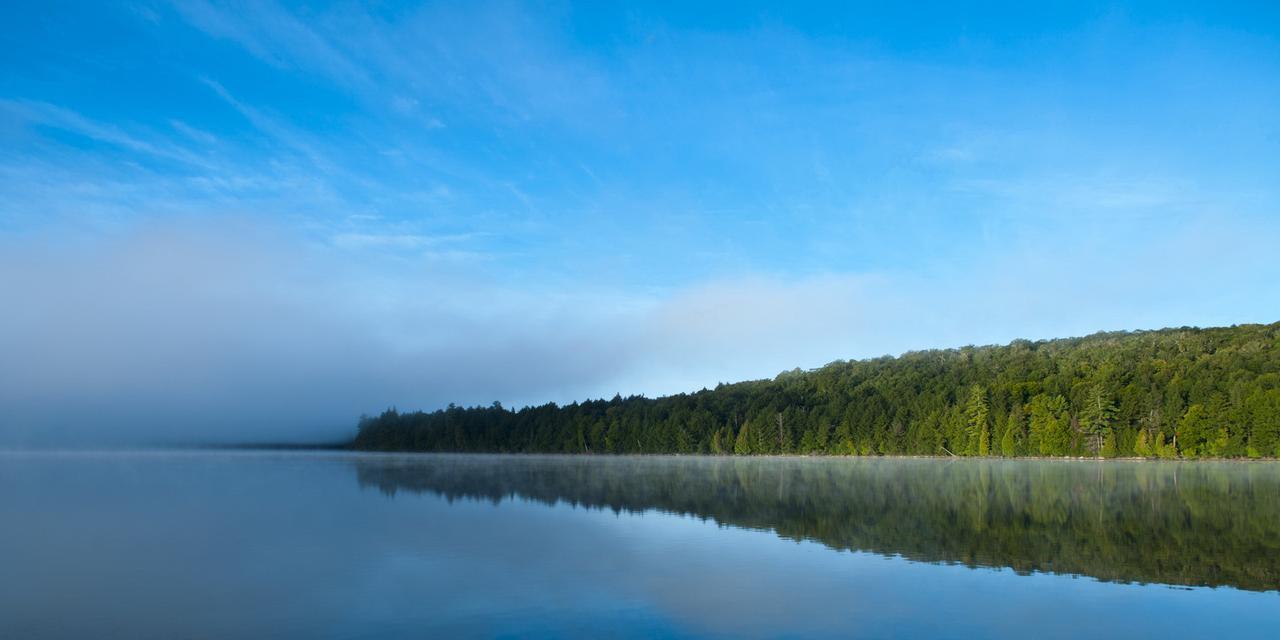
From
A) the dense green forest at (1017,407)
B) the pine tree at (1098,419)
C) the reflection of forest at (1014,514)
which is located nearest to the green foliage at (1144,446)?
the dense green forest at (1017,407)

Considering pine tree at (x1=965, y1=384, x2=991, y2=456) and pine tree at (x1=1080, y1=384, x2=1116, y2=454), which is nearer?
pine tree at (x1=1080, y1=384, x2=1116, y2=454)

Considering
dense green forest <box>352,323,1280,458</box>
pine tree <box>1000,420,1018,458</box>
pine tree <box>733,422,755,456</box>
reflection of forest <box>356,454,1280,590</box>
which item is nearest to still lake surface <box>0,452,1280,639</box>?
reflection of forest <box>356,454,1280,590</box>

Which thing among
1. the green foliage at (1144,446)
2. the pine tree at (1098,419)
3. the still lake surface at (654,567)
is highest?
the pine tree at (1098,419)

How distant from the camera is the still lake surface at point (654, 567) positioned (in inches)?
712

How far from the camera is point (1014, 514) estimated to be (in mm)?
37812

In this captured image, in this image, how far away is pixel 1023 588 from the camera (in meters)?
21.4

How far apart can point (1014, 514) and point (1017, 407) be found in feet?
305

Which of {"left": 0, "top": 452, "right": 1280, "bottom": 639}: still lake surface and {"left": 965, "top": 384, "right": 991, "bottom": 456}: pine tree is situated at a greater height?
{"left": 965, "top": 384, "right": 991, "bottom": 456}: pine tree

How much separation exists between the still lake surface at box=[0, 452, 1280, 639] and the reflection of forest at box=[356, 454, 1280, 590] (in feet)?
0.60

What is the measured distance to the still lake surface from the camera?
59.4 ft

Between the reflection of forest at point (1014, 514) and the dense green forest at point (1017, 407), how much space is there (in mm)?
42098

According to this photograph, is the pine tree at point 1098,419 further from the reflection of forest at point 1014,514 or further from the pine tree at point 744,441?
the pine tree at point 744,441

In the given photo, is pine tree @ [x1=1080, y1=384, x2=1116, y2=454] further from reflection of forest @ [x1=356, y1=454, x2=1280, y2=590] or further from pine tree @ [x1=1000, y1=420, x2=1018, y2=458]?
reflection of forest @ [x1=356, y1=454, x2=1280, y2=590]

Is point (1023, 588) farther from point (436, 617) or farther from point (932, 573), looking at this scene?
point (436, 617)
